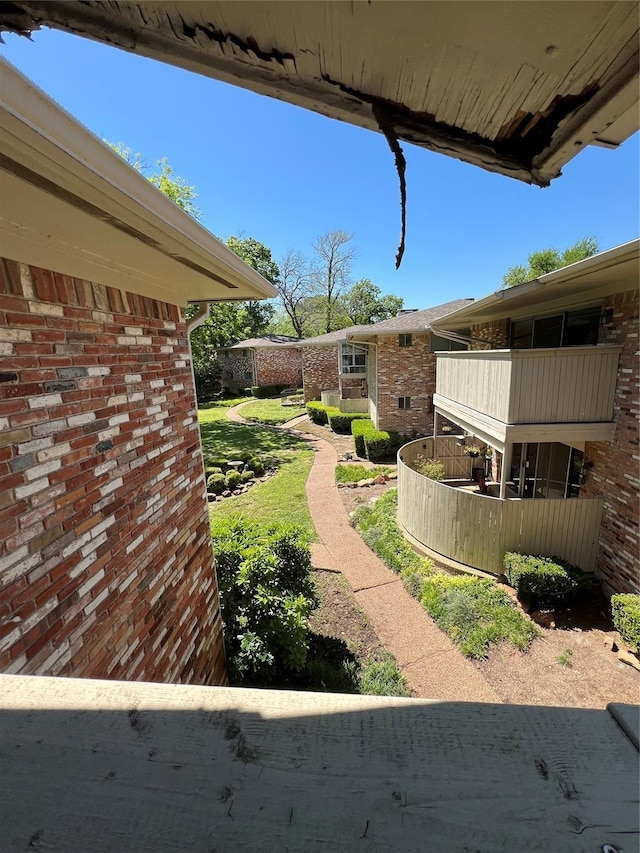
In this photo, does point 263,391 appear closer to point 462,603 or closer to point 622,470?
point 462,603

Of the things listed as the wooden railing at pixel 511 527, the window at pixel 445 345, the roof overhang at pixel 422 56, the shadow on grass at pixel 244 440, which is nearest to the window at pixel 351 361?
the shadow on grass at pixel 244 440

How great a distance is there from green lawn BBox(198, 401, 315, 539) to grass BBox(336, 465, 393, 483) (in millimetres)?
1242

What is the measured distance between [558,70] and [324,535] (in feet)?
28.2

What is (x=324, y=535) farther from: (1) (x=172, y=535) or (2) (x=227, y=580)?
(1) (x=172, y=535)

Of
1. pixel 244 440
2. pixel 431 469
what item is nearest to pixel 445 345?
pixel 431 469

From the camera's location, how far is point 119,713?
88 centimetres

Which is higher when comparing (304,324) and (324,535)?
(304,324)

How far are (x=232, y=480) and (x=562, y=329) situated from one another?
33.1 feet

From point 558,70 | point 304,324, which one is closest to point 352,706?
point 558,70

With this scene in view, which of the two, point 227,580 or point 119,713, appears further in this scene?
point 227,580

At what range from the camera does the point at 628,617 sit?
16.7 feet

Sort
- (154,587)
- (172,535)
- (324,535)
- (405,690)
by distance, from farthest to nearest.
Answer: (324,535) < (405,690) < (172,535) < (154,587)

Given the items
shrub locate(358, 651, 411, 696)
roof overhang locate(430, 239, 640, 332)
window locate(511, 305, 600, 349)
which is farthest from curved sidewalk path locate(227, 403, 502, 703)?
window locate(511, 305, 600, 349)

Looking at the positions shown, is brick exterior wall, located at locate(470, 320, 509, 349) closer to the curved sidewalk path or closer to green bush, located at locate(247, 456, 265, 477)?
the curved sidewalk path
